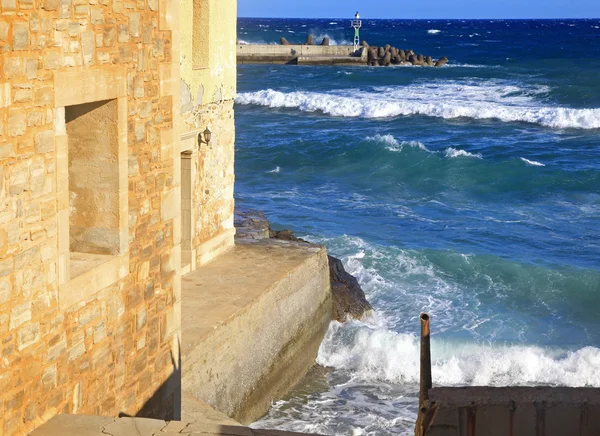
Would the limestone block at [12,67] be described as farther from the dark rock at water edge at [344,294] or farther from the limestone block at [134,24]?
the dark rock at water edge at [344,294]

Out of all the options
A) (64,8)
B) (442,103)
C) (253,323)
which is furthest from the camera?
(442,103)

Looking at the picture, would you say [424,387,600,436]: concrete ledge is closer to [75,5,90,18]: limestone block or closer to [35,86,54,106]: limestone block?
[35,86,54,106]: limestone block

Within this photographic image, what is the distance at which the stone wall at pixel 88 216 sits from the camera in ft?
16.9

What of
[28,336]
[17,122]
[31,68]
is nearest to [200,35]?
[31,68]

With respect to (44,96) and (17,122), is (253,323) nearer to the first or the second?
(44,96)

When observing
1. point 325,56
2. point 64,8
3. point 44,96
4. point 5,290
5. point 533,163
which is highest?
point 64,8

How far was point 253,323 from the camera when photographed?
1070 cm

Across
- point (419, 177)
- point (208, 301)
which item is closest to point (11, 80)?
point (208, 301)

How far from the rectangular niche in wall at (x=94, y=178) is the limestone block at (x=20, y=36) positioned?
0.96 metres

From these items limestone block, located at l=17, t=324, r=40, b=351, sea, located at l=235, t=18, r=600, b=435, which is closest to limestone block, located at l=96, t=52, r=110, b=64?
limestone block, located at l=17, t=324, r=40, b=351

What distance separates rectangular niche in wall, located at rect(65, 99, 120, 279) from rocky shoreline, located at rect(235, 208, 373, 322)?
7.06 metres

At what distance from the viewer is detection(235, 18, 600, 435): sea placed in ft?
42.1

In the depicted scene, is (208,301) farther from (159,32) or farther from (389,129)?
(389,129)

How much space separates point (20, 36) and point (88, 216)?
1490 millimetres
